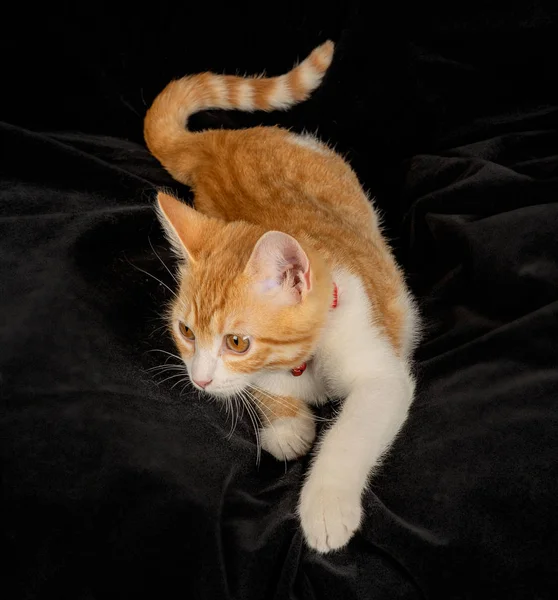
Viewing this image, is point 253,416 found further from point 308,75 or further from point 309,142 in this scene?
point 308,75

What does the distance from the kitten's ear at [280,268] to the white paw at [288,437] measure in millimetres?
324

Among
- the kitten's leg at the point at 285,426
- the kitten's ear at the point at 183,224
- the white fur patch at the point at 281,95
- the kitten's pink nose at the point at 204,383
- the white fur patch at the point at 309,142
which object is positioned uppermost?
the white fur patch at the point at 281,95

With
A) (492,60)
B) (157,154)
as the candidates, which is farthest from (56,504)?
(492,60)

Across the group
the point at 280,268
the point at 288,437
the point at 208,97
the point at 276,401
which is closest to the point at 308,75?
the point at 208,97

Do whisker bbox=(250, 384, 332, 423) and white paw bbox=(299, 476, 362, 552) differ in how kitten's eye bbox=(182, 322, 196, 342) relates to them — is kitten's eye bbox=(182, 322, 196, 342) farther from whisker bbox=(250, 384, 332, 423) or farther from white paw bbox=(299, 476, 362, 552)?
white paw bbox=(299, 476, 362, 552)

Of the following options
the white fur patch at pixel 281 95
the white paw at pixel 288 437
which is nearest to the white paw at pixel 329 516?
the white paw at pixel 288 437

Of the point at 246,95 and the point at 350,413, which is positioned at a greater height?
the point at 246,95

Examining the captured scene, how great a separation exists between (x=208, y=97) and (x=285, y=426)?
1326mm

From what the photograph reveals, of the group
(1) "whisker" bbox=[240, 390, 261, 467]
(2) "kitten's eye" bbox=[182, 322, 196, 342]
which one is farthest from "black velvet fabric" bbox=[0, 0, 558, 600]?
(2) "kitten's eye" bbox=[182, 322, 196, 342]

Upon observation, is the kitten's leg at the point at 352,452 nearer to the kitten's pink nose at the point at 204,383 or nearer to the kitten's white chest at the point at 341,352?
the kitten's white chest at the point at 341,352

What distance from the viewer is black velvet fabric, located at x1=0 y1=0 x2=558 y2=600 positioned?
105 cm

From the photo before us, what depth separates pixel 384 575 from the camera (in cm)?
105

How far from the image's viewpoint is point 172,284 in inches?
68.5

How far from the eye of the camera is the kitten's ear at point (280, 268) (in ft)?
3.87
